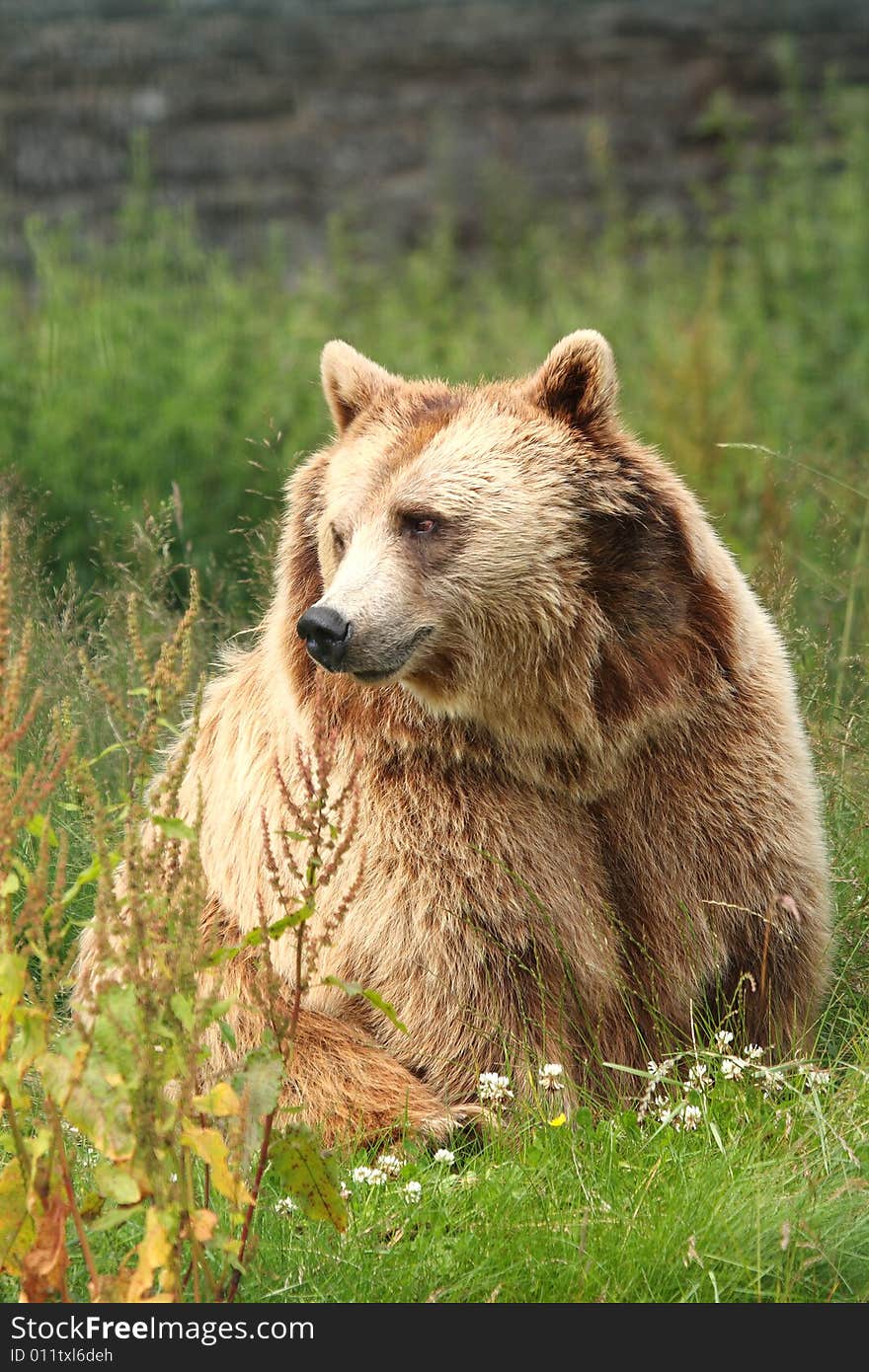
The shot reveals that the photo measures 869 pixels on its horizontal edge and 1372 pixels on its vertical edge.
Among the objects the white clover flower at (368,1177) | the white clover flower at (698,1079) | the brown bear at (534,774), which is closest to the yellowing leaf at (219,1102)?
the white clover flower at (368,1177)

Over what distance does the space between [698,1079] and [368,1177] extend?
759mm

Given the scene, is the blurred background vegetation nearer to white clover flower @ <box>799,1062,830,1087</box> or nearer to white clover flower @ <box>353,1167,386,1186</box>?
white clover flower @ <box>799,1062,830,1087</box>

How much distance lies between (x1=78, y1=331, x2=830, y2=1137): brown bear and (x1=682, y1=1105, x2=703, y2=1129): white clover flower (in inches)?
10.1

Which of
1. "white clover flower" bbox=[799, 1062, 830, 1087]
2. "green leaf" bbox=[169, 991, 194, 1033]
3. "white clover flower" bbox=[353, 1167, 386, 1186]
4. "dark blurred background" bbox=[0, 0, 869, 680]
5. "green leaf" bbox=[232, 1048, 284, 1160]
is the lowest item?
"white clover flower" bbox=[353, 1167, 386, 1186]

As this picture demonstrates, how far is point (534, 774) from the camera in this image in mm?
3525

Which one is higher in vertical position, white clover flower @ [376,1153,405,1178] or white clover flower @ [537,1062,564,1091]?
white clover flower @ [537,1062,564,1091]

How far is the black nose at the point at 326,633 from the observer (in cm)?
321

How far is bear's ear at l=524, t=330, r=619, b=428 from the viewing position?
3.54 meters

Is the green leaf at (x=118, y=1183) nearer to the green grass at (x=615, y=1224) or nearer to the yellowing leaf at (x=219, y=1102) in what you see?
the yellowing leaf at (x=219, y=1102)

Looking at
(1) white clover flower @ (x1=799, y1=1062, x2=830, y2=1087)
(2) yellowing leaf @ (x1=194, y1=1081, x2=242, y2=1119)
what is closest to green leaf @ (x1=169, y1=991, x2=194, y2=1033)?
(2) yellowing leaf @ (x1=194, y1=1081, x2=242, y2=1119)

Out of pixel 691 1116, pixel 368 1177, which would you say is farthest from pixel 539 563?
pixel 368 1177

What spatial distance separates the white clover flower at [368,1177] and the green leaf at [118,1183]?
0.95m

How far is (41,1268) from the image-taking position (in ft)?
7.73

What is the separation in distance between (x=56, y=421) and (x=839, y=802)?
4.09 metres
